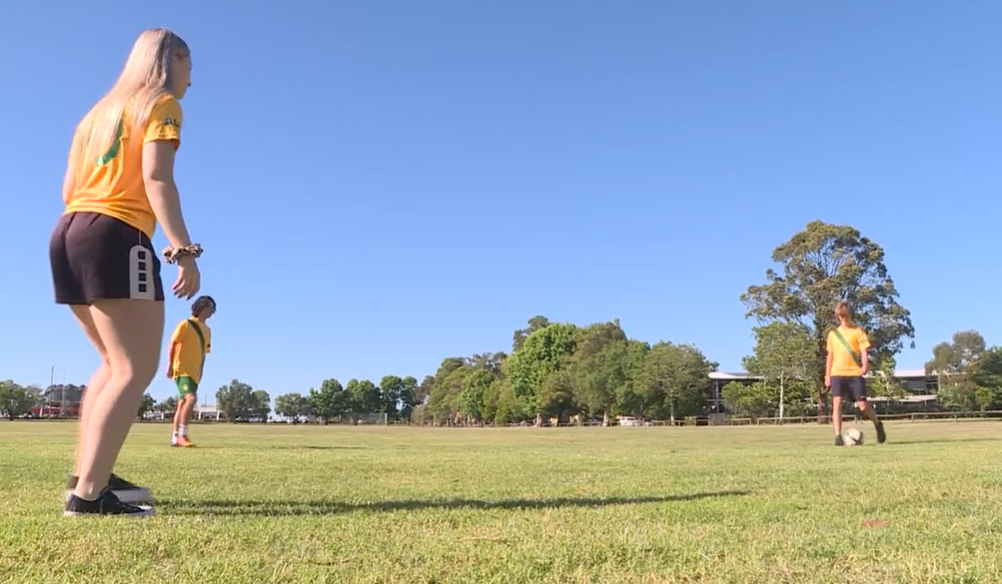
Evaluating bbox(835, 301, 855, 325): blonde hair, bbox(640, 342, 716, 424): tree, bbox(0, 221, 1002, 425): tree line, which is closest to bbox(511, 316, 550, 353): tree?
bbox(0, 221, 1002, 425): tree line

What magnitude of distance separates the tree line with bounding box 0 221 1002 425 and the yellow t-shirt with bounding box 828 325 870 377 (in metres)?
30.6

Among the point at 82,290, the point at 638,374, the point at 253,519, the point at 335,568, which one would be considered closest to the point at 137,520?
the point at 253,519

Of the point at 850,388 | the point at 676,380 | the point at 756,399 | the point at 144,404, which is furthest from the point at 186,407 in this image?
the point at 676,380

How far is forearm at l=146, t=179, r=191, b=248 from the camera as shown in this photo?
3.67m

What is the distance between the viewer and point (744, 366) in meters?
50.8

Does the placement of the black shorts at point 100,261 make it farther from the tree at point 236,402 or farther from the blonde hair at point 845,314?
the tree at point 236,402

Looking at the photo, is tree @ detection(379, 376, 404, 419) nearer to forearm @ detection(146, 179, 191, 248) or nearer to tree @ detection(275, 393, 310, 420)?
tree @ detection(275, 393, 310, 420)

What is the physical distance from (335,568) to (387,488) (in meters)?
2.63

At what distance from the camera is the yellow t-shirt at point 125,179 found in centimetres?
371

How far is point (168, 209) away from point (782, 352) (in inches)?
1839

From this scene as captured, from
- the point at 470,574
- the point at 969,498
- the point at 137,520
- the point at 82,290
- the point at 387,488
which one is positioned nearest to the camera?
the point at 470,574

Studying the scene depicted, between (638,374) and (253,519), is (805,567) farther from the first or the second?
(638,374)

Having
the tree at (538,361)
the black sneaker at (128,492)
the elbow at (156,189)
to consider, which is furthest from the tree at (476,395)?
the elbow at (156,189)

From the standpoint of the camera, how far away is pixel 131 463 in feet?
22.1
